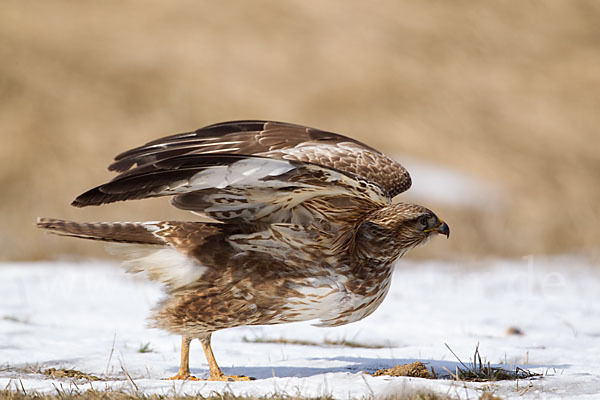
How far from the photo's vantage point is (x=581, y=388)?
4.20 meters

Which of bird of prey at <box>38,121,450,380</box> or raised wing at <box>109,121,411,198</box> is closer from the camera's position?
bird of prey at <box>38,121,450,380</box>

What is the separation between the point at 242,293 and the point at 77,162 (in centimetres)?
1462

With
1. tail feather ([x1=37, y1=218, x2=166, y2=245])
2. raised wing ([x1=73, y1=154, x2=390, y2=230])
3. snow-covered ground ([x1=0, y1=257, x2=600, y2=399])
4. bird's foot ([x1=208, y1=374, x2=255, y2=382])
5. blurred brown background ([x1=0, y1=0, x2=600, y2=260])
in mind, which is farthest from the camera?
blurred brown background ([x1=0, y1=0, x2=600, y2=260])

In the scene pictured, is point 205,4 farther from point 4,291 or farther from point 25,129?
point 4,291

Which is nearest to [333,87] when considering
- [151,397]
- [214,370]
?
[214,370]

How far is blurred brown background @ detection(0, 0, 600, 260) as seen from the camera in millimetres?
17547

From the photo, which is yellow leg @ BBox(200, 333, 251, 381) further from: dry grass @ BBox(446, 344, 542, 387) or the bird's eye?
the bird's eye

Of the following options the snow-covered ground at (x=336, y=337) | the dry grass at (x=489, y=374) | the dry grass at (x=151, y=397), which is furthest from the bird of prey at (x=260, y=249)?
the dry grass at (x=151, y=397)

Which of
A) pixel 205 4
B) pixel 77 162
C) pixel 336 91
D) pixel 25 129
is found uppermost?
pixel 205 4

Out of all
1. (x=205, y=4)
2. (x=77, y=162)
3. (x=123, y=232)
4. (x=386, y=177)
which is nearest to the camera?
(x=123, y=232)

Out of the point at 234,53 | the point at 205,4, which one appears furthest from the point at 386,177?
the point at 205,4

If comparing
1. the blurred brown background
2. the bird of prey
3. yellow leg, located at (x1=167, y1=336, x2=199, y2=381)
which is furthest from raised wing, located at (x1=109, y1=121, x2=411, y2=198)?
the blurred brown background

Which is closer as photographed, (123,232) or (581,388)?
(581,388)

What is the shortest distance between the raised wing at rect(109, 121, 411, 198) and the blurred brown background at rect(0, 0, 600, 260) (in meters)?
9.33
